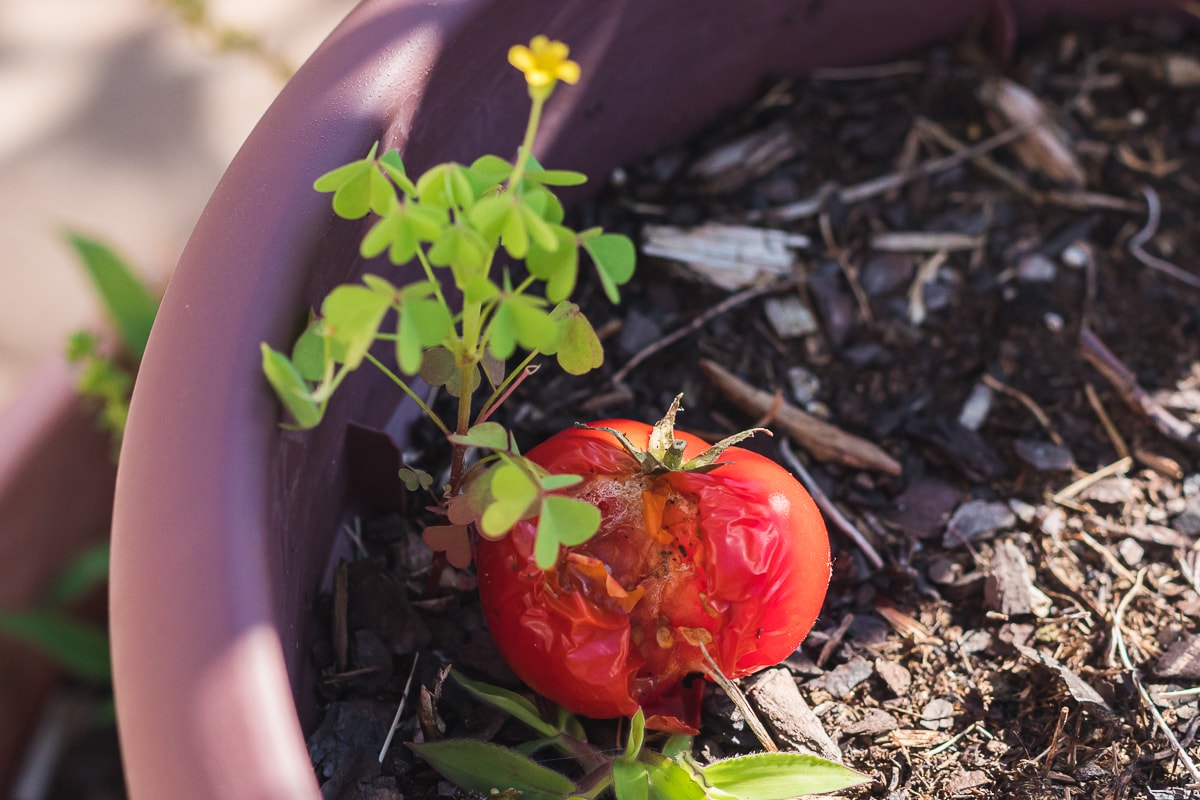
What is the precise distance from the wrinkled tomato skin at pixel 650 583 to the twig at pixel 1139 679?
32cm

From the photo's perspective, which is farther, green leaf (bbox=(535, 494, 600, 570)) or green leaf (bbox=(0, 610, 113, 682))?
green leaf (bbox=(0, 610, 113, 682))

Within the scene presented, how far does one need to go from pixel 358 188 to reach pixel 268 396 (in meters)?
0.15

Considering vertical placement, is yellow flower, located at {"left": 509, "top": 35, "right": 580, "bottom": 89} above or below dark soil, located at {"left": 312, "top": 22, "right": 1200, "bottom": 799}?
above

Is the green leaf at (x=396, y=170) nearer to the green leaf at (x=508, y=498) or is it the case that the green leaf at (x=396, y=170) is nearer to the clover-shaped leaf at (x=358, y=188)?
the clover-shaped leaf at (x=358, y=188)

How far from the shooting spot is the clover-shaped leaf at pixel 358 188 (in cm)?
68

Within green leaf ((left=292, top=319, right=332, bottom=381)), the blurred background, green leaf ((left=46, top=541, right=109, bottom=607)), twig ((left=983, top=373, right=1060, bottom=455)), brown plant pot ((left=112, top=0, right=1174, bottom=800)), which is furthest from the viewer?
the blurred background

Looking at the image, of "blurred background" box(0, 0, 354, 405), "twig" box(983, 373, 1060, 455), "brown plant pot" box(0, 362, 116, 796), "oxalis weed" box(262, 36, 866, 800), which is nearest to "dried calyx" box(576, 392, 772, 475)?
"oxalis weed" box(262, 36, 866, 800)

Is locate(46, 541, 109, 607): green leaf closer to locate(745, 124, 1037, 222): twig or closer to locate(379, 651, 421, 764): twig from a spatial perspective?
locate(379, 651, 421, 764): twig

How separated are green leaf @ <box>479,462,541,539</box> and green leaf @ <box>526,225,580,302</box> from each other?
114 mm

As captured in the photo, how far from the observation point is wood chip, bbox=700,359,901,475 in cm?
105

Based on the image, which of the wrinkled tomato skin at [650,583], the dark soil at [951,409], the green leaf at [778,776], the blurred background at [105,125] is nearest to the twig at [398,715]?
the dark soil at [951,409]

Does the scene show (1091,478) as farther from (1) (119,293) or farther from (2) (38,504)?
(2) (38,504)

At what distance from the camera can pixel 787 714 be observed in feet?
2.87

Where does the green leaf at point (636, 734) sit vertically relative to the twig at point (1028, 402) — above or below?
above
